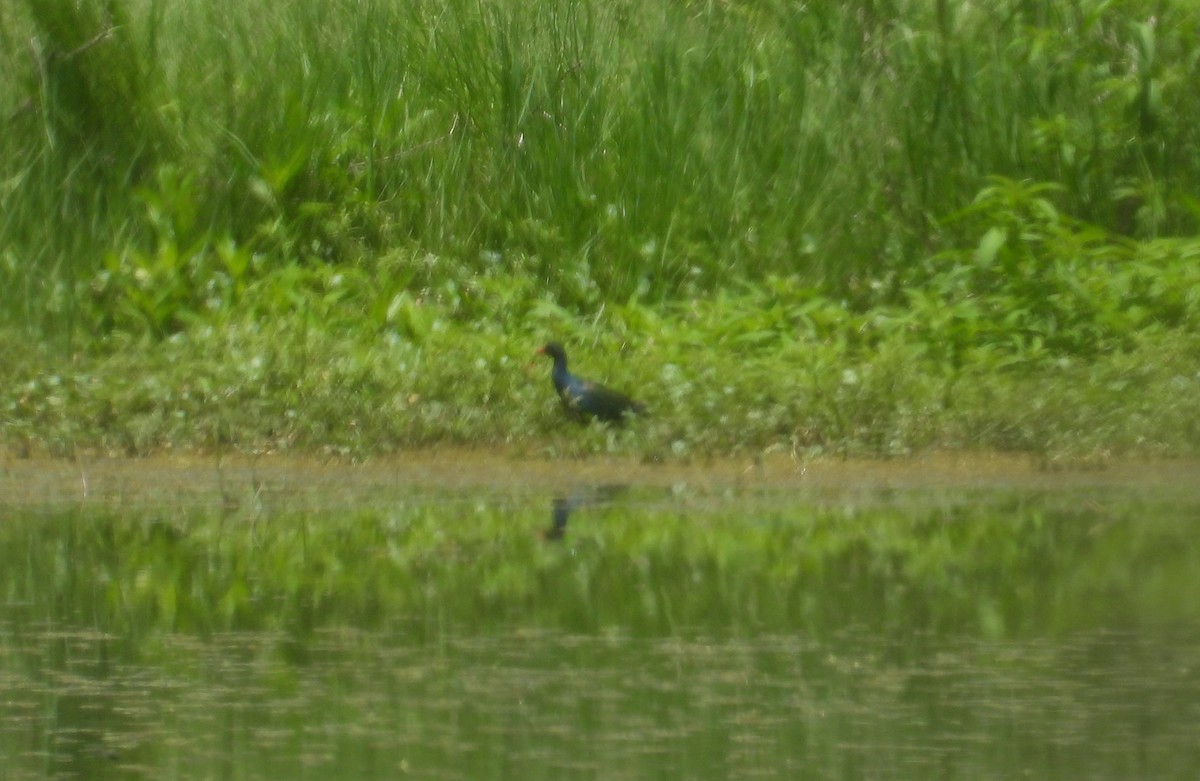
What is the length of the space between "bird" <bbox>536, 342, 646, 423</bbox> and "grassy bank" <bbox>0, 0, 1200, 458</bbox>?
0.31 ft

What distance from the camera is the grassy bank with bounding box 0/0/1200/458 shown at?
7551 millimetres

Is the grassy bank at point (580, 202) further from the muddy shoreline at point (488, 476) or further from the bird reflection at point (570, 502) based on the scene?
the bird reflection at point (570, 502)

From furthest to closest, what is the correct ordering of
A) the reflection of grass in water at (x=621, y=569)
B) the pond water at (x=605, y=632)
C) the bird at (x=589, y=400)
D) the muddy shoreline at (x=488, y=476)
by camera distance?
the bird at (x=589, y=400) → the muddy shoreline at (x=488, y=476) → the reflection of grass in water at (x=621, y=569) → the pond water at (x=605, y=632)

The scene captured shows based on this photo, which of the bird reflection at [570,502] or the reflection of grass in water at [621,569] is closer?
the reflection of grass in water at [621,569]

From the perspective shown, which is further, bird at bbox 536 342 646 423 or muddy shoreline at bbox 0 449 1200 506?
bird at bbox 536 342 646 423

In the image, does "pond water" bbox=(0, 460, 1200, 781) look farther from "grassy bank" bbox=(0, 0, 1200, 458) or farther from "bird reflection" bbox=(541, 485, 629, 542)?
"grassy bank" bbox=(0, 0, 1200, 458)

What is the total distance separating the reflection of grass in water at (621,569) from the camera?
4.73m

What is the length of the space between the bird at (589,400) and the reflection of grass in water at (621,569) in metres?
0.92

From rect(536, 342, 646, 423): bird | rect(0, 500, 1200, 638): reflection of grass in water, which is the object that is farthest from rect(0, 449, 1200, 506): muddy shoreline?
rect(0, 500, 1200, 638): reflection of grass in water

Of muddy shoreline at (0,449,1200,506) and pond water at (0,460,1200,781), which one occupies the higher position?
pond water at (0,460,1200,781)

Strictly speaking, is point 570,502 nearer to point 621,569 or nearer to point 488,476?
point 488,476

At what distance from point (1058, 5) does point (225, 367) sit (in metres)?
3.98

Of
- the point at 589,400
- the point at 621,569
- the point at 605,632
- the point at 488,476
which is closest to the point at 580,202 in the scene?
the point at 589,400

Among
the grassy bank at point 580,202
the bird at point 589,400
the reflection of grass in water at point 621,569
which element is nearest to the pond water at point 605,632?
the reflection of grass in water at point 621,569
